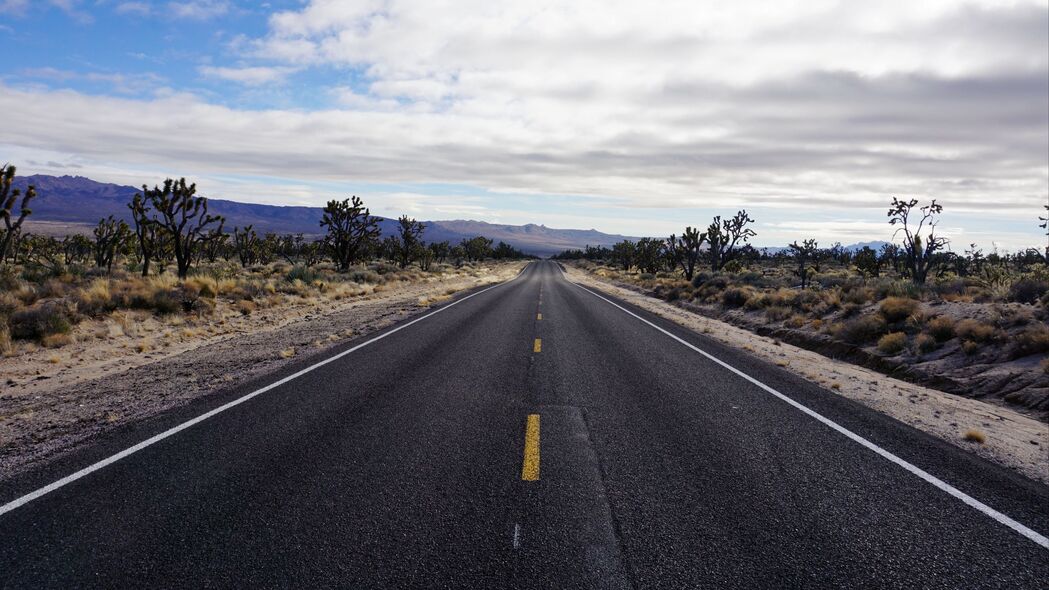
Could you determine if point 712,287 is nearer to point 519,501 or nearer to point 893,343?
point 893,343

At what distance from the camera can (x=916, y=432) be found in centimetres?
736

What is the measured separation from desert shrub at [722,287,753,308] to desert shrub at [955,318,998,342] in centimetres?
1263

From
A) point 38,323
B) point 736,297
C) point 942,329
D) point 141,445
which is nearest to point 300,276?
point 38,323

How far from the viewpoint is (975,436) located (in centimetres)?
712

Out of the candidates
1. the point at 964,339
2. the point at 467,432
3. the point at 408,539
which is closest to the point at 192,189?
the point at 467,432

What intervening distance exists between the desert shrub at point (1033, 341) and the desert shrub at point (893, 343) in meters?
2.41

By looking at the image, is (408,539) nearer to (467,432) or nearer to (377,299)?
(467,432)

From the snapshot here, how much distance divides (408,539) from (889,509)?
415 cm

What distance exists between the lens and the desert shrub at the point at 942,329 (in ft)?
42.6

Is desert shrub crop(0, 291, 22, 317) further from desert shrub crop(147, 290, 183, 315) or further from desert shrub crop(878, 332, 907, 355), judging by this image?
desert shrub crop(878, 332, 907, 355)

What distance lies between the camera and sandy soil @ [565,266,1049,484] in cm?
671

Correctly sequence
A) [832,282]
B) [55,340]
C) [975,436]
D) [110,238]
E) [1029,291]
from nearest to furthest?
[975,436], [55,340], [1029,291], [832,282], [110,238]

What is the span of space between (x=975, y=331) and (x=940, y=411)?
482 cm

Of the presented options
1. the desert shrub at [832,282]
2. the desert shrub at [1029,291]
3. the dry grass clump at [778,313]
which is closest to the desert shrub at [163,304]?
the dry grass clump at [778,313]
